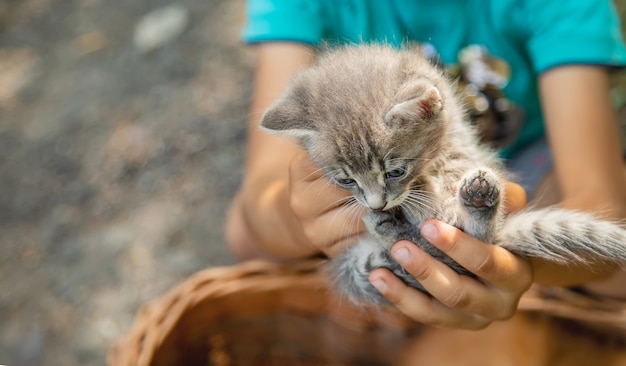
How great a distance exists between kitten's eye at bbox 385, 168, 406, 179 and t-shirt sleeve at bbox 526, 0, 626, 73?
0.82m

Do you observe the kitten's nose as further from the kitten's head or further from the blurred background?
the blurred background

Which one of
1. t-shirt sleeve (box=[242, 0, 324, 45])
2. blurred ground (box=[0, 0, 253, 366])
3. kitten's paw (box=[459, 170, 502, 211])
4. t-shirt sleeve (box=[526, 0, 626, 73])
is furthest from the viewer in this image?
blurred ground (box=[0, 0, 253, 366])

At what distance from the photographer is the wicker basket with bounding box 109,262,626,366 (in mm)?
1647

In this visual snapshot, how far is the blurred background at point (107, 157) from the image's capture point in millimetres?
2301

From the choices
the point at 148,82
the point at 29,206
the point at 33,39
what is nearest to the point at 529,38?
the point at 148,82

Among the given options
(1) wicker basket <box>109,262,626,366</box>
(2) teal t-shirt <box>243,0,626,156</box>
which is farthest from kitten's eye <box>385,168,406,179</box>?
(2) teal t-shirt <box>243,0,626,156</box>

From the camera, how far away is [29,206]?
2.55 m

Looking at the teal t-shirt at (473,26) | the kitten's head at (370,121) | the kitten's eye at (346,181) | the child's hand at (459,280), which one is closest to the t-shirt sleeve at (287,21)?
the teal t-shirt at (473,26)

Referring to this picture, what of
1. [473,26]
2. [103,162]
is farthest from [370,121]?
[103,162]

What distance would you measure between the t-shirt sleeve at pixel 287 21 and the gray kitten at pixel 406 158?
50cm

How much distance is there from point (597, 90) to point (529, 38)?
0.93 ft

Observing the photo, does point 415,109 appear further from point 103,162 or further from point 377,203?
point 103,162

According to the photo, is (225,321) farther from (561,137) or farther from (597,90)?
(597,90)

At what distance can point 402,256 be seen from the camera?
131 cm
